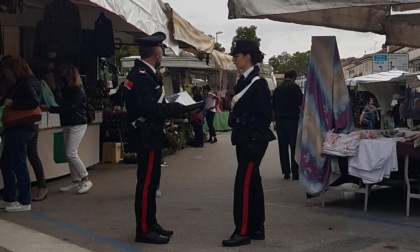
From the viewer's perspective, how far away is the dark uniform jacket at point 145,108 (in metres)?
5.41

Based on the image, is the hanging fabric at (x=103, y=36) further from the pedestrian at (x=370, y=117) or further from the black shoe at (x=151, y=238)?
the pedestrian at (x=370, y=117)

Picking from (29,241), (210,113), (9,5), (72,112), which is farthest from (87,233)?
(210,113)

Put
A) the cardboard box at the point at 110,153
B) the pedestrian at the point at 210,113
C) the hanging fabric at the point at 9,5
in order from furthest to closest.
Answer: the pedestrian at the point at 210,113, the cardboard box at the point at 110,153, the hanging fabric at the point at 9,5

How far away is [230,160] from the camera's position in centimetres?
1300

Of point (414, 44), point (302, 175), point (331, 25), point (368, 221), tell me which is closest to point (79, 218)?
point (302, 175)

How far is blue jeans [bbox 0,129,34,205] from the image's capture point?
676 cm

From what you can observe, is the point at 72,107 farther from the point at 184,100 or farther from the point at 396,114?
the point at 396,114

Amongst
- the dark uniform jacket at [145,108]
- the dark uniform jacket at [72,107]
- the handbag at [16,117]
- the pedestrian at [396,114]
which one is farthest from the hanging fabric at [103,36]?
the pedestrian at [396,114]

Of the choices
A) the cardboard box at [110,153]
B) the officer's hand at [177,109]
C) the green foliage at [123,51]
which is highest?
the green foliage at [123,51]

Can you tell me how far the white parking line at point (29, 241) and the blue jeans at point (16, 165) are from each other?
73 centimetres

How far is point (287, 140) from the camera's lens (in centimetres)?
999

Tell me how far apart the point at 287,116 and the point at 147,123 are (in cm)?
479

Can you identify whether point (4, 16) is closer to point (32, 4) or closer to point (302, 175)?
point (32, 4)

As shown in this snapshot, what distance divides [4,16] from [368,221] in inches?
255
